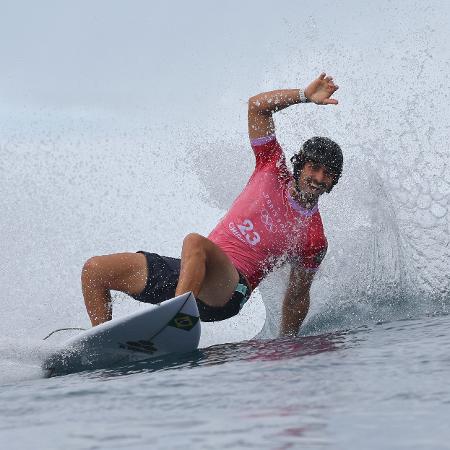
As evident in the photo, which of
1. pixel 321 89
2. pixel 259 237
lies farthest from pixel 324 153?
pixel 259 237

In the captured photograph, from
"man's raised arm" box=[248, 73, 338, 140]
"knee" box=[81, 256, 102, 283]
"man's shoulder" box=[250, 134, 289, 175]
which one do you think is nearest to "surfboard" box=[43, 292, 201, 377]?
"knee" box=[81, 256, 102, 283]

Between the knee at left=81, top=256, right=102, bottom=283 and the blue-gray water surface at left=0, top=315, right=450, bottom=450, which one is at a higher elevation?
the knee at left=81, top=256, right=102, bottom=283

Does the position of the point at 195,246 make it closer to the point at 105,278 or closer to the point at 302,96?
the point at 105,278

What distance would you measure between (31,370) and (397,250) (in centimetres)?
471

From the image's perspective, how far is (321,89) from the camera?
687 centimetres

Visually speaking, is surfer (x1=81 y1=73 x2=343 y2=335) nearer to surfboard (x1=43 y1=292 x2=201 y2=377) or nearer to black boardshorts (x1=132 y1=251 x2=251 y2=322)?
black boardshorts (x1=132 y1=251 x2=251 y2=322)

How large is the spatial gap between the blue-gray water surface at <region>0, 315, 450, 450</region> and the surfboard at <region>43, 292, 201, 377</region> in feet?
1.37

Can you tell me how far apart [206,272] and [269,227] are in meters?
0.65

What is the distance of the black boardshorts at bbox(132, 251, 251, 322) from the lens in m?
6.86

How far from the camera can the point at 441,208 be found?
10.0 m

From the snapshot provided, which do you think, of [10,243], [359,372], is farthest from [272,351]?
[10,243]

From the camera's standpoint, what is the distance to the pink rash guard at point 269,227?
22.9 ft

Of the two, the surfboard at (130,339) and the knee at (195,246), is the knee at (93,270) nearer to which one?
the surfboard at (130,339)

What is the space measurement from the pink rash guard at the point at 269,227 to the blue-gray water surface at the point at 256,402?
1.30 m
